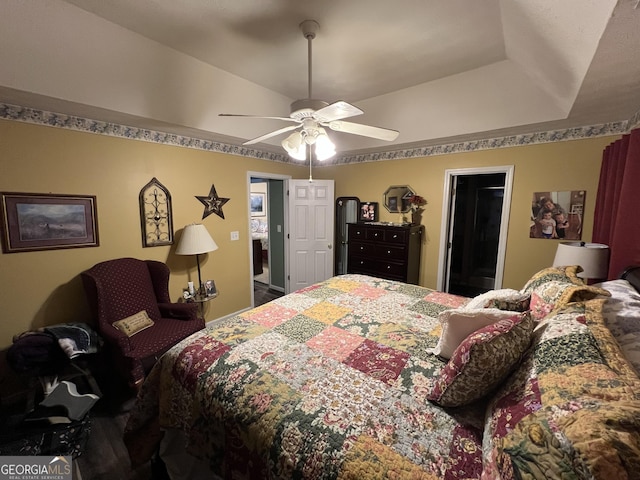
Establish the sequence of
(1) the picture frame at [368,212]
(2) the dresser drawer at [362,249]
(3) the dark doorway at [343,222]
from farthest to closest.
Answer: (3) the dark doorway at [343,222] < (1) the picture frame at [368,212] < (2) the dresser drawer at [362,249]

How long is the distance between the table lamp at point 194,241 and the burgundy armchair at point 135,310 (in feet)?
0.94

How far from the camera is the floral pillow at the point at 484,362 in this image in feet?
3.27

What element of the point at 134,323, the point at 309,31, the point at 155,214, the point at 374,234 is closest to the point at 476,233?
the point at 374,234

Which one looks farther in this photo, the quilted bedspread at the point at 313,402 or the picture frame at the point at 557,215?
the picture frame at the point at 557,215

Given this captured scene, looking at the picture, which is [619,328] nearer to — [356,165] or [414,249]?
[414,249]

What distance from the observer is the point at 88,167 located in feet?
7.78

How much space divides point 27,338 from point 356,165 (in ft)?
13.2

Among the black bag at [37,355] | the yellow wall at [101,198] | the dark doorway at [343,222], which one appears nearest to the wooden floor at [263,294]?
the yellow wall at [101,198]

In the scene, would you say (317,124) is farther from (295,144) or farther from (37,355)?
(37,355)

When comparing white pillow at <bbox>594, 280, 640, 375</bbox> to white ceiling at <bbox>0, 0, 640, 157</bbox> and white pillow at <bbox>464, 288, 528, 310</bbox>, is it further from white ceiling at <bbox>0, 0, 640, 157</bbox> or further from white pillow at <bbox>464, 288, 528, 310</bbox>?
white ceiling at <bbox>0, 0, 640, 157</bbox>

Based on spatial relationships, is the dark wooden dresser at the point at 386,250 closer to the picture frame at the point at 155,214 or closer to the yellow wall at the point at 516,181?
the yellow wall at the point at 516,181

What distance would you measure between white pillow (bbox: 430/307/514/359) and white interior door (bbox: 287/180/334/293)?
9.75 ft

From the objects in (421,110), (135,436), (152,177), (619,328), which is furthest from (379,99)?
Result: (135,436)

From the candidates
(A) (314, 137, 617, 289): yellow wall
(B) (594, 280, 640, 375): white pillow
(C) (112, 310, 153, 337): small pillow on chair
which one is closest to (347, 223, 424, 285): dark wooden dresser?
(A) (314, 137, 617, 289): yellow wall
